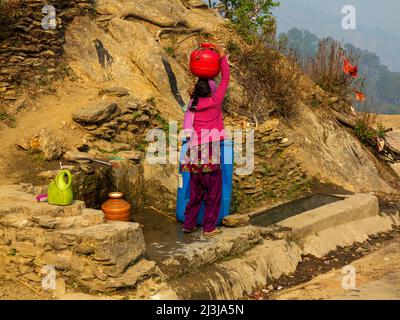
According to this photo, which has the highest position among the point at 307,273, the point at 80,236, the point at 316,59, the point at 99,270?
the point at 316,59

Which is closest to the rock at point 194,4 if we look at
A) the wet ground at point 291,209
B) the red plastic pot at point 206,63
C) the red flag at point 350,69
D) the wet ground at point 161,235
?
the red flag at point 350,69

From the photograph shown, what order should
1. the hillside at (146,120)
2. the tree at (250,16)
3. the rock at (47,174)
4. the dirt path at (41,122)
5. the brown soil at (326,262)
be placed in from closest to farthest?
the brown soil at (326,262)
the rock at (47,174)
the dirt path at (41,122)
the hillside at (146,120)
the tree at (250,16)

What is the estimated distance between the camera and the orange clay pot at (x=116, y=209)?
5066 mm

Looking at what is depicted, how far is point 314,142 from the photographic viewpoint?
9711mm

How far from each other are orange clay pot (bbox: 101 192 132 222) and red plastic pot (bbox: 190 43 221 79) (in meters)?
1.47

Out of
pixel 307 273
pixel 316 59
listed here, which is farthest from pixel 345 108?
pixel 307 273

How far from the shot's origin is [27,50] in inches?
290

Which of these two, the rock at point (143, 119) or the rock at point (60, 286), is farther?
the rock at point (143, 119)

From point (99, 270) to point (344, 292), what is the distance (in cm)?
229

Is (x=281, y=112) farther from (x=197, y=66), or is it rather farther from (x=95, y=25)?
(x=197, y=66)

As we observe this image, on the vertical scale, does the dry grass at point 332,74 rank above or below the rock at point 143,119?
above

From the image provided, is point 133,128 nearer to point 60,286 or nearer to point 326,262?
point 326,262

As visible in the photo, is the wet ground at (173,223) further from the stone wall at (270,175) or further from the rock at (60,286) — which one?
the rock at (60,286)

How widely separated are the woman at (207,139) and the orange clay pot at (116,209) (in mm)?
735
